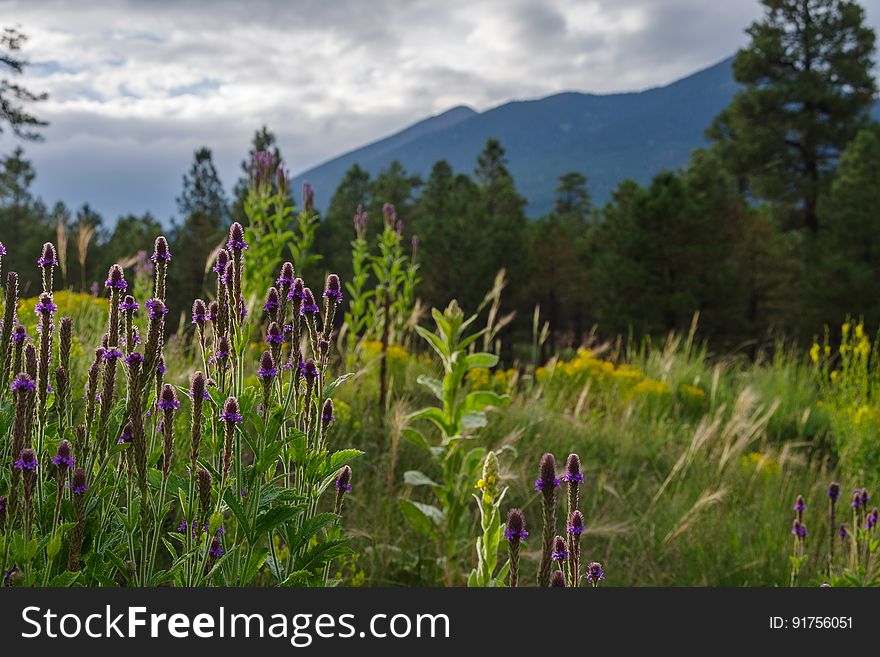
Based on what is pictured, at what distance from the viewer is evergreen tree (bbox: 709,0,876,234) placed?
27.1 m

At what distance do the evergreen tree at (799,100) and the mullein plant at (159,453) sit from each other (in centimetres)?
2899

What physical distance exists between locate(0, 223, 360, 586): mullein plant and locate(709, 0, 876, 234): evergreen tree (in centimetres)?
2899

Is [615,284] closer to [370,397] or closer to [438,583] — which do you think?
[370,397]

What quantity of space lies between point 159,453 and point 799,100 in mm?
30250

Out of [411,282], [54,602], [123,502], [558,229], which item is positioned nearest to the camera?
[54,602]

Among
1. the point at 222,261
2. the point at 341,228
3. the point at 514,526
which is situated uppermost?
the point at 341,228

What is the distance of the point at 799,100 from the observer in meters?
27.1

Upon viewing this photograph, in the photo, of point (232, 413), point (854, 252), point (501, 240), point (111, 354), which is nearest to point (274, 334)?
point (232, 413)

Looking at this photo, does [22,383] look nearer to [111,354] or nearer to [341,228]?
[111,354]

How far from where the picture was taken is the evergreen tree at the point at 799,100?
27.1 metres

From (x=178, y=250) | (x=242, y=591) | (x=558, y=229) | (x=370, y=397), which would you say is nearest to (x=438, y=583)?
(x=370, y=397)

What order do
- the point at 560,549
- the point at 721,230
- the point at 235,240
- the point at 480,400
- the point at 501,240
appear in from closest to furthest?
the point at 560,549, the point at 235,240, the point at 480,400, the point at 721,230, the point at 501,240

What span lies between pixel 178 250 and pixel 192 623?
33.3 metres

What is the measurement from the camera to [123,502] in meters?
3.02
